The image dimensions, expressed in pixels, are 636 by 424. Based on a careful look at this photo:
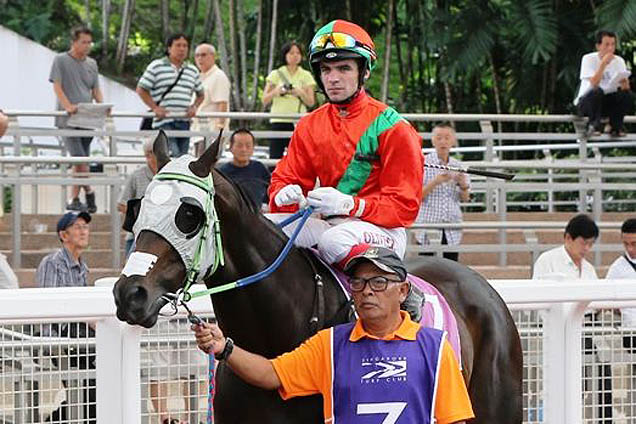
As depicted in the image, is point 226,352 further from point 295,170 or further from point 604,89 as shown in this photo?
point 604,89

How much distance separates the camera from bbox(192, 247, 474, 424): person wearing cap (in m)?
4.25

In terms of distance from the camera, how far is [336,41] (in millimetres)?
5121

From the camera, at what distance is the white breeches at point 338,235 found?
4973mm

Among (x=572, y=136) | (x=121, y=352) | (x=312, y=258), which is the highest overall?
(x=572, y=136)

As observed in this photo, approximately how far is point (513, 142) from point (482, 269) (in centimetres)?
751

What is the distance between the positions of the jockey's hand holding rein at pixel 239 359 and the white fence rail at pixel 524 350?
79 centimetres

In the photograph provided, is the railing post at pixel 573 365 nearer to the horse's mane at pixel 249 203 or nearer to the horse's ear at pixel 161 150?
the horse's mane at pixel 249 203

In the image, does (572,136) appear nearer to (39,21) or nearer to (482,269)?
(482,269)

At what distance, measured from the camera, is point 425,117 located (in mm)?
13430

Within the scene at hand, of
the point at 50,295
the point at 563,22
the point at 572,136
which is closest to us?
the point at 50,295

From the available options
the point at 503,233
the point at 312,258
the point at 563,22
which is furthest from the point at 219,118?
the point at 312,258

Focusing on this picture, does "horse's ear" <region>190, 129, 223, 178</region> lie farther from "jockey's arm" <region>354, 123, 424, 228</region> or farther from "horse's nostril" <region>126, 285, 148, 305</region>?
"jockey's arm" <region>354, 123, 424, 228</region>

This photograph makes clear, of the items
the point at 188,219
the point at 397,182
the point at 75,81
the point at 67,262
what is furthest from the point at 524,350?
the point at 75,81

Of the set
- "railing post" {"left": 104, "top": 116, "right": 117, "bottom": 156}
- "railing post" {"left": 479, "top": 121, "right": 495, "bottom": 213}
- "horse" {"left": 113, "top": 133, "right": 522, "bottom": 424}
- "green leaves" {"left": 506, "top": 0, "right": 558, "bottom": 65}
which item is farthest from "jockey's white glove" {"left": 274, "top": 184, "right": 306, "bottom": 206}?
"green leaves" {"left": 506, "top": 0, "right": 558, "bottom": 65}
